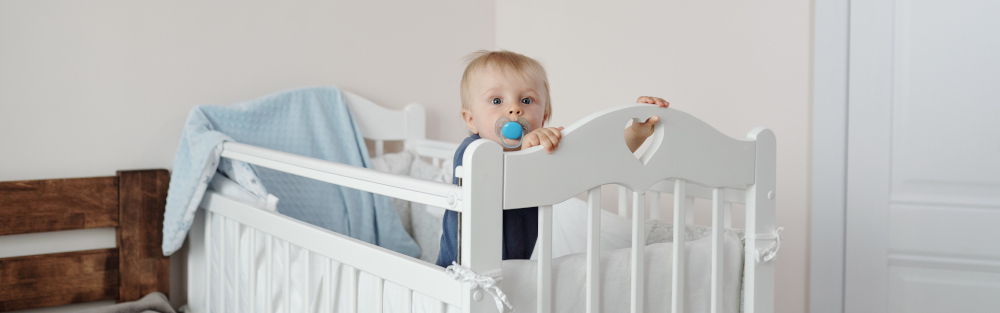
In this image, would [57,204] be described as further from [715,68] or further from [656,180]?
[715,68]

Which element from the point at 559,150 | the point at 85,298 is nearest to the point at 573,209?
the point at 559,150

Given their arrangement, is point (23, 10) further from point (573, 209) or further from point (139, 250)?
point (573, 209)

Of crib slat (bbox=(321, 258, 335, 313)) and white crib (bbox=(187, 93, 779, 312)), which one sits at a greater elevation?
white crib (bbox=(187, 93, 779, 312))

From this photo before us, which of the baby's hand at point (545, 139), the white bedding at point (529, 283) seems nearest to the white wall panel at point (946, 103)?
the white bedding at point (529, 283)

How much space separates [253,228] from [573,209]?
0.64m

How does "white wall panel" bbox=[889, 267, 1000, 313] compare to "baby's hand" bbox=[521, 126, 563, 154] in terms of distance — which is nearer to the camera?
"baby's hand" bbox=[521, 126, 563, 154]

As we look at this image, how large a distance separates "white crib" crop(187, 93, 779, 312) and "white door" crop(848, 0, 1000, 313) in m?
0.64

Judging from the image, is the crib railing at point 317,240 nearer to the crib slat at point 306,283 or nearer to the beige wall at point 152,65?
the crib slat at point 306,283

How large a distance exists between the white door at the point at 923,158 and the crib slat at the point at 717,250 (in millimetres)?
771

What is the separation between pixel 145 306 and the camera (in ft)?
4.58

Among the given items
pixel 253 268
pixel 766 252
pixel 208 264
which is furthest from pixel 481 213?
pixel 208 264

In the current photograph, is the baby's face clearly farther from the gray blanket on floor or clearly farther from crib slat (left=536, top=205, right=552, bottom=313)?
the gray blanket on floor

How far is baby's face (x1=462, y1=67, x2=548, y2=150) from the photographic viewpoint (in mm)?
911

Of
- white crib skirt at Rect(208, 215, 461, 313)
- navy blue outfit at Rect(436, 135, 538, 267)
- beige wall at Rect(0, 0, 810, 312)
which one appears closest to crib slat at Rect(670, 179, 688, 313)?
navy blue outfit at Rect(436, 135, 538, 267)
